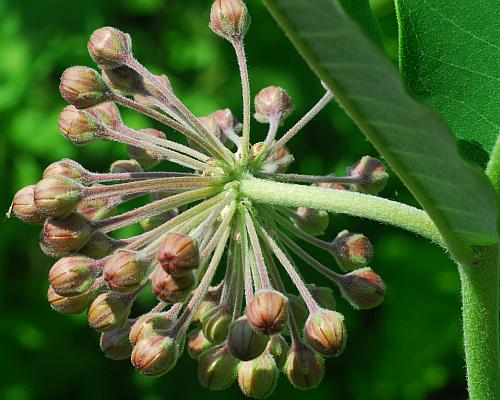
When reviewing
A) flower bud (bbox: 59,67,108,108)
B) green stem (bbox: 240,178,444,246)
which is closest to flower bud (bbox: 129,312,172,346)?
green stem (bbox: 240,178,444,246)

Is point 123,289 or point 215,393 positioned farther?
point 215,393

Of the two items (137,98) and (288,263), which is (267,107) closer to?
(137,98)

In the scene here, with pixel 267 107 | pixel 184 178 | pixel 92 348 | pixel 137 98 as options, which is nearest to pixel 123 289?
pixel 184 178

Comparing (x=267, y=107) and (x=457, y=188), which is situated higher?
(x=267, y=107)

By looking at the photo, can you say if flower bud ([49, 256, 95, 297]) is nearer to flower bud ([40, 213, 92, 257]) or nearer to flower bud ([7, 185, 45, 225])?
flower bud ([40, 213, 92, 257])

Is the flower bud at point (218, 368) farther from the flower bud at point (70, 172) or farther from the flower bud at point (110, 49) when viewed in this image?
the flower bud at point (110, 49)

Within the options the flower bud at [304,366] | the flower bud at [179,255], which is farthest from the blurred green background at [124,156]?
the flower bud at [179,255]
